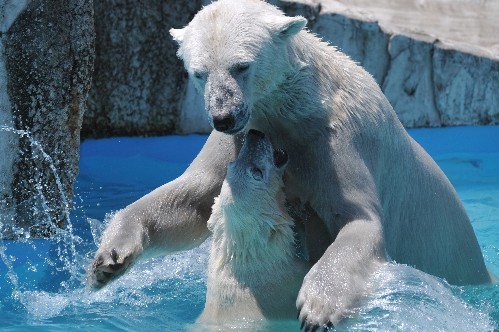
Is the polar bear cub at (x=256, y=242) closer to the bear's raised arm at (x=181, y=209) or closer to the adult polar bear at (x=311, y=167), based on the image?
the adult polar bear at (x=311, y=167)

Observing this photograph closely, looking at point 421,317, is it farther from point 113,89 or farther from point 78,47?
point 113,89

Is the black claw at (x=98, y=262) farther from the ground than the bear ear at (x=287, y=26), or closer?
closer

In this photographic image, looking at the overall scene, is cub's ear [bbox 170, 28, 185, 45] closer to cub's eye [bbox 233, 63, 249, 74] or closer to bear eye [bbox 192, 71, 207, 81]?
bear eye [bbox 192, 71, 207, 81]

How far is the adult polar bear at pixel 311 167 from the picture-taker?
12.2 feet

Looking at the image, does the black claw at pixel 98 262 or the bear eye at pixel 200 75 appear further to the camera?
the black claw at pixel 98 262

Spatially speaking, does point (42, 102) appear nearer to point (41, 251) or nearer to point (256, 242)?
point (41, 251)

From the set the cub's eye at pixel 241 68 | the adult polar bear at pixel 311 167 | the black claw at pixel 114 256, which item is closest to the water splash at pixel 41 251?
the adult polar bear at pixel 311 167

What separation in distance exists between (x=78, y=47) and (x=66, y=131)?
19.2 inches

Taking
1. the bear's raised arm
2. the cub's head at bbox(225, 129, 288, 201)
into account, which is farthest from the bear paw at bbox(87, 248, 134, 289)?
the cub's head at bbox(225, 129, 288, 201)

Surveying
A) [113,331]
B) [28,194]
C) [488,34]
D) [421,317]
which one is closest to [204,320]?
[113,331]

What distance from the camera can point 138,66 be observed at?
8.75 m

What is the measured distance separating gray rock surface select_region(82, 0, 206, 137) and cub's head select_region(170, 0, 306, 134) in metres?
4.64

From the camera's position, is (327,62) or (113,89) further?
(113,89)

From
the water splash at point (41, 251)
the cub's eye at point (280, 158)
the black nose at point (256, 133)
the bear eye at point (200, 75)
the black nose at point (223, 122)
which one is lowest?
the water splash at point (41, 251)
